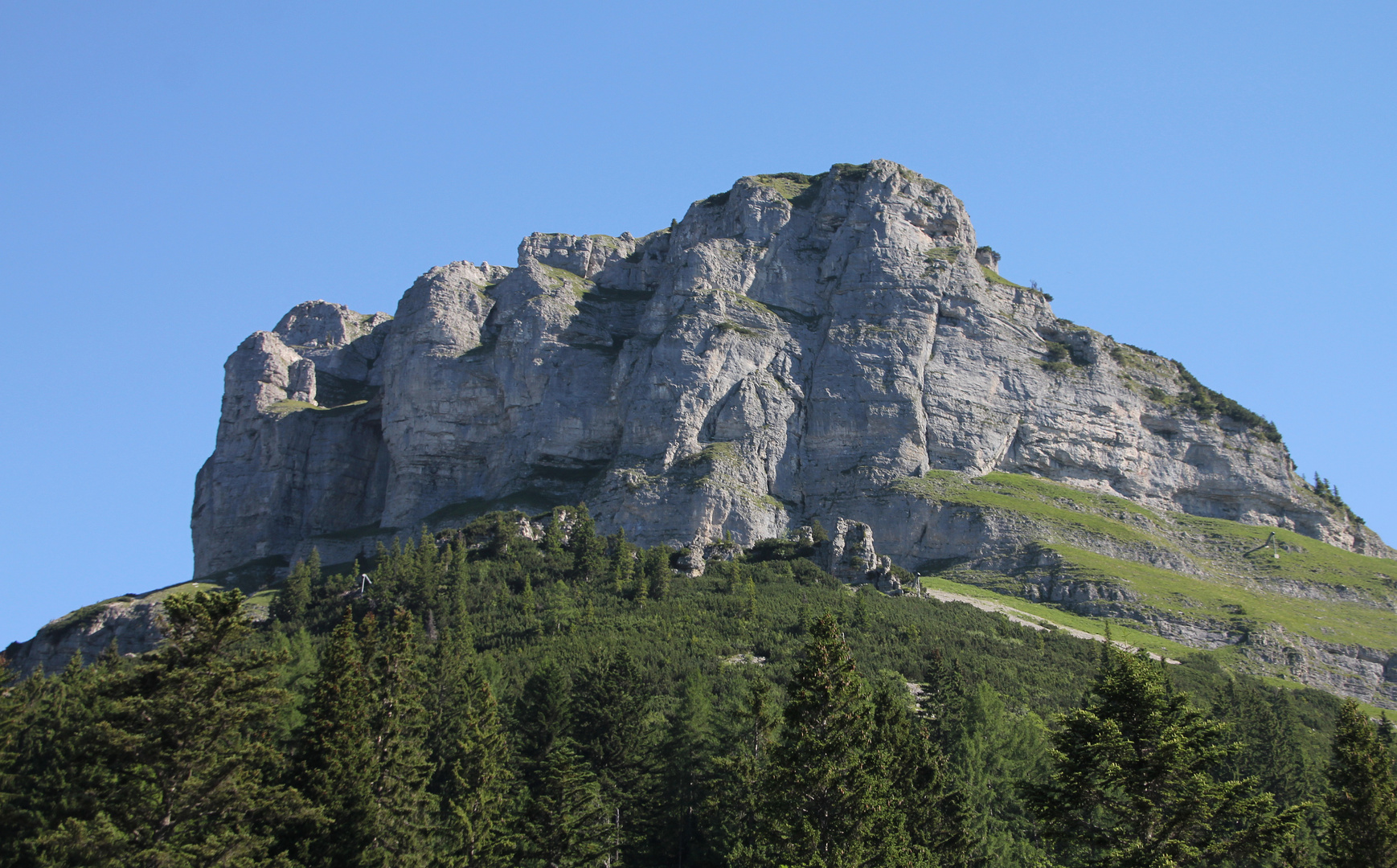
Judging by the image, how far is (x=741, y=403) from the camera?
141 metres

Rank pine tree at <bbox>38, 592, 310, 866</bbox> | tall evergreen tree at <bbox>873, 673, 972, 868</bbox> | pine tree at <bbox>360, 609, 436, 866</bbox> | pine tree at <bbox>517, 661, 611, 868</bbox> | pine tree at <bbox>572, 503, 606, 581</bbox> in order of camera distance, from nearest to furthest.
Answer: pine tree at <bbox>38, 592, 310, 866</bbox> < tall evergreen tree at <bbox>873, 673, 972, 868</bbox> < pine tree at <bbox>360, 609, 436, 866</bbox> < pine tree at <bbox>517, 661, 611, 868</bbox> < pine tree at <bbox>572, 503, 606, 581</bbox>

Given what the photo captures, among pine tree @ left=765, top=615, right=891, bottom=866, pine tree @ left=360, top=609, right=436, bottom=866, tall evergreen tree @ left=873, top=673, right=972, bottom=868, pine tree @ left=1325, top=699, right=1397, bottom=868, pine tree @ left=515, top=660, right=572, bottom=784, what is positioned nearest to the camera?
pine tree @ left=765, top=615, right=891, bottom=866

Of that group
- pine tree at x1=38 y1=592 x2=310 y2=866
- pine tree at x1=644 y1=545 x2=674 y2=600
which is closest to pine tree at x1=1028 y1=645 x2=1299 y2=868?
pine tree at x1=38 y1=592 x2=310 y2=866

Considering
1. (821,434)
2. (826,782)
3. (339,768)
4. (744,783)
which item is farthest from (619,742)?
(821,434)

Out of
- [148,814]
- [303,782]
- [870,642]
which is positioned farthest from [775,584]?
[148,814]

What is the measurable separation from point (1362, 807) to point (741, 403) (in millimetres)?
102876

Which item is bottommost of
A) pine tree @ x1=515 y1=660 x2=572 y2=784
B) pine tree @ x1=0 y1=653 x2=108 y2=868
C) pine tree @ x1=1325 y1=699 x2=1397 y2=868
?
pine tree @ x1=0 y1=653 x2=108 y2=868

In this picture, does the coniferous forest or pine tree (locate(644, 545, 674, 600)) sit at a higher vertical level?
pine tree (locate(644, 545, 674, 600))

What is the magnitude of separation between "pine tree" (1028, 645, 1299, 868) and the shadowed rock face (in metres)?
91.3

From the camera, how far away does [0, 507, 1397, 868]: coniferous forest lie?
3516 centimetres

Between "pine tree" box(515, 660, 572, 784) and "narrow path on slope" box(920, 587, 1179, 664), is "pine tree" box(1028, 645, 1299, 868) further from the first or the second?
"narrow path on slope" box(920, 587, 1179, 664)

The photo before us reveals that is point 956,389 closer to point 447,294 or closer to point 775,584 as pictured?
point 775,584

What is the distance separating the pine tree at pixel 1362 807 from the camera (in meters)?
39.9

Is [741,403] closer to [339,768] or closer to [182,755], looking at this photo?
[339,768]
